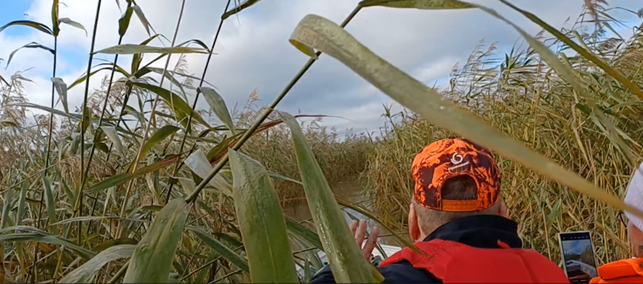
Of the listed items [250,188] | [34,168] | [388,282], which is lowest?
[388,282]

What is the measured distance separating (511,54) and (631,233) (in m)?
1.89

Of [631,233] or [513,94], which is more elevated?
[513,94]

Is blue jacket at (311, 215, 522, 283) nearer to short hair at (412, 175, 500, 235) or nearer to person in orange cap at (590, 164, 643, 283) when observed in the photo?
short hair at (412, 175, 500, 235)

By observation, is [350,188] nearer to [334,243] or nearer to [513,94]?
[513,94]

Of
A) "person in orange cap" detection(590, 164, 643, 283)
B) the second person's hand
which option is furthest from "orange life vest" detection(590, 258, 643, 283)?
the second person's hand

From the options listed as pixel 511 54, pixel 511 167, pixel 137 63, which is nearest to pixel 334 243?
pixel 137 63

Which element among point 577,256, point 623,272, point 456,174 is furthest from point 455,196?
point 577,256

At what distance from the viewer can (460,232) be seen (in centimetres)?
77

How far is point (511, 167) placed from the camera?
2480 mm

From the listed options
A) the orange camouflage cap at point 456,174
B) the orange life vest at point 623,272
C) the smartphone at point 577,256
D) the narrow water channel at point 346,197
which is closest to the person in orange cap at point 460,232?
the orange camouflage cap at point 456,174

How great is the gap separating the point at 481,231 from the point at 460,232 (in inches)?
1.4

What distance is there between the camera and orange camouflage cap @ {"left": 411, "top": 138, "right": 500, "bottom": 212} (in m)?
0.86

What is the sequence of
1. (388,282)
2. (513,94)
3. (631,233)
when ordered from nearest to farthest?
A: 1. (388,282)
2. (631,233)
3. (513,94)

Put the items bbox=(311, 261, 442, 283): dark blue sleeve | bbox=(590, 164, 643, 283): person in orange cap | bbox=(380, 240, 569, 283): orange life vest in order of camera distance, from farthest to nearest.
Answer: bbox=(590, 164, 643, 283): person in orange cap, bbox=(311, 261, 442, 283): dark blue sleeve, bbox=(380, 240, 569, 283): orange life vest
